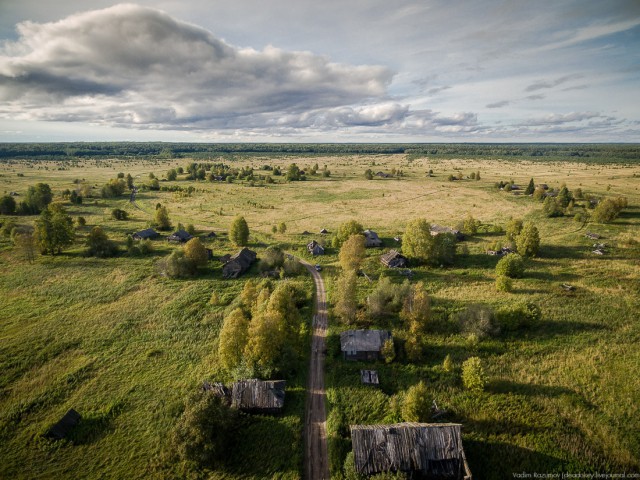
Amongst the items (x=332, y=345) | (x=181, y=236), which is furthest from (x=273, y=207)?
(x=332, y=345)

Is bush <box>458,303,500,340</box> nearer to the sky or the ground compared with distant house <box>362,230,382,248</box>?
nearer to the ground

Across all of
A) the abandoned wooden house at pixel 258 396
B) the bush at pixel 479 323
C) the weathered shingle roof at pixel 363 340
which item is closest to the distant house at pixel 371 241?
the bush at pixel 479 323

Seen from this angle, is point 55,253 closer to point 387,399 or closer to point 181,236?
point 181,236

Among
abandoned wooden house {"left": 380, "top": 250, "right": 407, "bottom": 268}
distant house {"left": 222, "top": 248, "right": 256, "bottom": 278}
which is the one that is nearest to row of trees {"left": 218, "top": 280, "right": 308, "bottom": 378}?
distant house {"left": 222, "top": 248, "right": 256, "bottom": 278}

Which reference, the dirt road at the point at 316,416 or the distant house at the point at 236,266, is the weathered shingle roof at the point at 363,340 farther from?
the distant house at the point at 236,266

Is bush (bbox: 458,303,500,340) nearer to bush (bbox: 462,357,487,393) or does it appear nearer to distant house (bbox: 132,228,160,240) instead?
bush (bbox: 462,357,487,393)

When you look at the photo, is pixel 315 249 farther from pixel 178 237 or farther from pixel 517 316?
pixel 517 316
